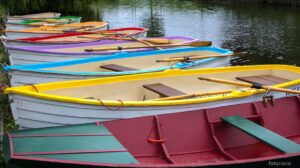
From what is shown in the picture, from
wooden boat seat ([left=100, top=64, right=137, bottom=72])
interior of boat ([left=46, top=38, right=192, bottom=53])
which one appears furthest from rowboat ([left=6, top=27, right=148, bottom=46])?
wooden boat seat ([left=100, top=64, right=137, bottom=72])

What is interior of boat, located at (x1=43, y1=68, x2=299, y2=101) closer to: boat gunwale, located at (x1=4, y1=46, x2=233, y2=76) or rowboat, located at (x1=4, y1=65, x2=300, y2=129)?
rowboat, located at (x1=4, y1=65, x2=300, y2=129)

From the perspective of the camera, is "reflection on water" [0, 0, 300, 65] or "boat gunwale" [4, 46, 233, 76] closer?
"boat gunwale" [4, 46, 233, 76]

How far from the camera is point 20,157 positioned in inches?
177

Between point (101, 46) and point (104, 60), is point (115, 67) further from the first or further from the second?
point (101, 46)

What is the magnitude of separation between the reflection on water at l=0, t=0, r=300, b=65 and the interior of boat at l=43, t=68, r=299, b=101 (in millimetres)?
7385

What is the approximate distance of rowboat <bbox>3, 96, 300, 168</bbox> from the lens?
4754mm

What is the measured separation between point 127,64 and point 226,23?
55.4ft

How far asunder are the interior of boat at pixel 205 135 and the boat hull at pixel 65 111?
0.81ft

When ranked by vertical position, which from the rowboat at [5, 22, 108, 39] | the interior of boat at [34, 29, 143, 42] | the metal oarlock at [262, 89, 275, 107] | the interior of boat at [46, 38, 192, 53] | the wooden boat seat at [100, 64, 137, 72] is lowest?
the metal oarlock at [262, 89, 275, 107]

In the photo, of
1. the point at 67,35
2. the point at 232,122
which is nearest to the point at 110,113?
the point at 232,122

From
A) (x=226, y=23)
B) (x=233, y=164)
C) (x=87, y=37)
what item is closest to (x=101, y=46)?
(x=87, y=37)

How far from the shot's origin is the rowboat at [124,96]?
6.04 meters

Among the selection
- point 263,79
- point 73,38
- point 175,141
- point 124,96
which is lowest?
point 175,141

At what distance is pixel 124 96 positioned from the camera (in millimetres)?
7406
